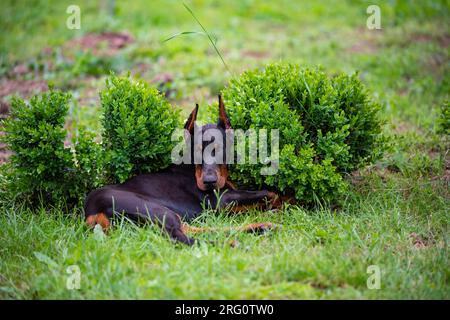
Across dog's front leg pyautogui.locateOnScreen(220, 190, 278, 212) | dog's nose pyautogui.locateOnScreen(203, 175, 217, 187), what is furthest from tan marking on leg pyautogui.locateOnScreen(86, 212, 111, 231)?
dog's front leg pyautogui.locateOnScreen(220, 190, 278, 212)

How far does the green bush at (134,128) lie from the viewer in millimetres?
5871

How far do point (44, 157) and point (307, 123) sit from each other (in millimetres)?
2761

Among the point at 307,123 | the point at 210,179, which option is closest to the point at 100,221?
the point at 210,179

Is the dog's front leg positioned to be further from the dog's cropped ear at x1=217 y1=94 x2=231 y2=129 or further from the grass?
the dog's cropped ear at x1=217 y1=94 x2=231 y2=129

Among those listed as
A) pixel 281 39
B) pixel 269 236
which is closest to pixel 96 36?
pixel 281 39

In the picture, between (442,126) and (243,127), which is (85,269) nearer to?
(243,127)

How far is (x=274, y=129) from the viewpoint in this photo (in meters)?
5.86

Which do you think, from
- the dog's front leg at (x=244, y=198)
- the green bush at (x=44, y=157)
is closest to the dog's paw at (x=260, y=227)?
the dog's front leg at (x=244, y=198)

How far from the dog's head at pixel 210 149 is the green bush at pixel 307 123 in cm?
17

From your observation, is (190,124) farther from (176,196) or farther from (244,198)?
(244,198)

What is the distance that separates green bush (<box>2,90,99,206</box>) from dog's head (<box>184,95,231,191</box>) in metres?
1.07

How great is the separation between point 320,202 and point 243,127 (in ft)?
3.74

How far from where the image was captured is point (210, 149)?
5.97 m

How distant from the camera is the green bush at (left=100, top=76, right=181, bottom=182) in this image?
587 centimetres
